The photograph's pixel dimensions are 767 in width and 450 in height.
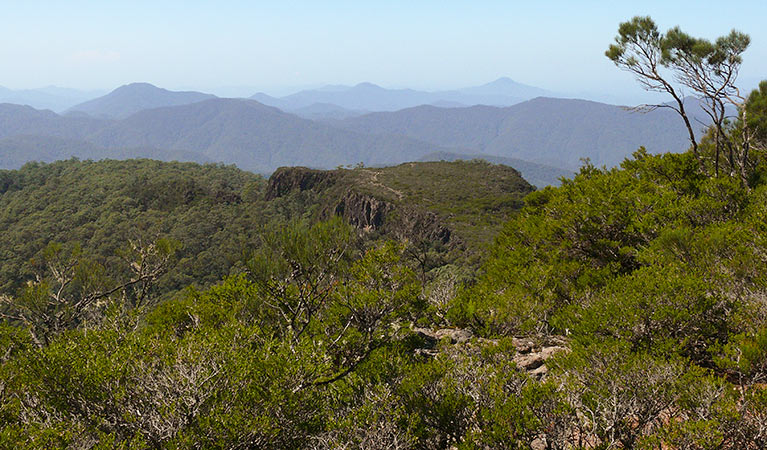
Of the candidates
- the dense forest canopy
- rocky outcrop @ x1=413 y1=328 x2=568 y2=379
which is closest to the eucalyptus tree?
the dense forest canopy

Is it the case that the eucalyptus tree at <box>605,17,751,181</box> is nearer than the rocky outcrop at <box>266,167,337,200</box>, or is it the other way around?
the eucalyptus tree at <box>605,17,751,181</box>

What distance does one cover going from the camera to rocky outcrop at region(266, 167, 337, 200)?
126125mm

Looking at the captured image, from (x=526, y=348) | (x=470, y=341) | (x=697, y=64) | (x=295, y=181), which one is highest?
(x=697, y=64)

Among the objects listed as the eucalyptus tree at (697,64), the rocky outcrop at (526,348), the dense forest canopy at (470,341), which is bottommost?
the rocky outcrop at (526,348)

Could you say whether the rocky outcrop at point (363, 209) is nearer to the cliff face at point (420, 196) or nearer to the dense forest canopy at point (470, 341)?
the cliff face at point (420, 196)

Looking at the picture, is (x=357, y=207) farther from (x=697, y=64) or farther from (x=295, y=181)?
(x=697, y=64)

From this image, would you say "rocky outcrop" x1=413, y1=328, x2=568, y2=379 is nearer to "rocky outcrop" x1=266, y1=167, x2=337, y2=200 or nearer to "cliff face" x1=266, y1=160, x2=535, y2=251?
"cliff face" x1=266, y1=160, x2=535, y2=251

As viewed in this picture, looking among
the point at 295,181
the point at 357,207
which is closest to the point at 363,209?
A: the point at 357,207

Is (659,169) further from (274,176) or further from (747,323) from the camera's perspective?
(274,176)

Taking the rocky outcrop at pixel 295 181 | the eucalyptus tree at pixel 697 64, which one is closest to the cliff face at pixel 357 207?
the rocky outcrop at pixel 295 181

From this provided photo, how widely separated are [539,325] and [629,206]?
277 inches

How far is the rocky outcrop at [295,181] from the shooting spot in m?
126

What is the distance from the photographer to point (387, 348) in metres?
11.9

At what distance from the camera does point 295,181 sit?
12762 cm
